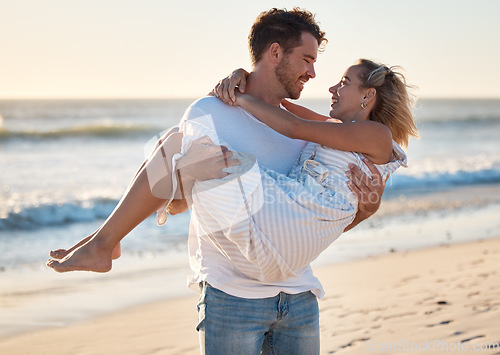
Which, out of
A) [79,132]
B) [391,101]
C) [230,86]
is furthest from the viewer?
[79,132]

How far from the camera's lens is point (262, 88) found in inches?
110

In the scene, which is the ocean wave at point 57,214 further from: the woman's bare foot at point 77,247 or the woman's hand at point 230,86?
the woman's bare foot at point 77,247

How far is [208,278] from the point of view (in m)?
2.33

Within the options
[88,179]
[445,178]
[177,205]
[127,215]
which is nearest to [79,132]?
[88,179]

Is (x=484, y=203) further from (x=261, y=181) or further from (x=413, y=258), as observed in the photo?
(x=261, y=181)

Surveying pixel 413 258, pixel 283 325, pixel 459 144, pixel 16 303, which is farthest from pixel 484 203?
pixel 459 144

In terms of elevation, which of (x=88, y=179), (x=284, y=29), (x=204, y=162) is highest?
(x=284, y=29)

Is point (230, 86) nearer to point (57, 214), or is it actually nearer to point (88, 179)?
point (57, 214)

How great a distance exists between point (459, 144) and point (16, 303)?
21972 mm

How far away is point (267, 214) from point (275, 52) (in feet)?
3.17

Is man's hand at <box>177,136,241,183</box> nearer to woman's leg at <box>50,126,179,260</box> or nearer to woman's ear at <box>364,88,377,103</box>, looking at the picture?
woman's leg at <box>50,126,179,260</box>

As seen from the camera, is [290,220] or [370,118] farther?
[370,118]

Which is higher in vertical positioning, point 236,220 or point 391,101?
point 391,101

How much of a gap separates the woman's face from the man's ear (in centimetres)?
40
